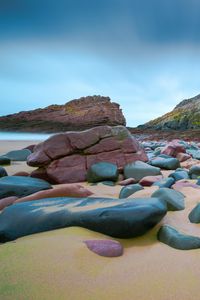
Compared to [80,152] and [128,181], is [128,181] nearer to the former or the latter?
[128,181]

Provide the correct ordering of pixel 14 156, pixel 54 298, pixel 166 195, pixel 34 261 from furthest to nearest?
pixel 14 156, pixel 166 195, pixel 34 261, pixel 54 298

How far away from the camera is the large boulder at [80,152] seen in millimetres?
4551

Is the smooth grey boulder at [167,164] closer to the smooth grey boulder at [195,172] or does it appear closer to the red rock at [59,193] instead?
the smooth grey boulder at [195,172]

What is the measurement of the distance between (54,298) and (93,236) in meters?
0.64

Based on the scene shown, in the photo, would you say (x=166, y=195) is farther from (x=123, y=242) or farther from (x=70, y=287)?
(x=70, y=287)

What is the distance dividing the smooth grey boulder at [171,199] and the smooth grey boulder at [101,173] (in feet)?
5.56

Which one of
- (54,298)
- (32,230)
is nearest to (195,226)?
(32,230)

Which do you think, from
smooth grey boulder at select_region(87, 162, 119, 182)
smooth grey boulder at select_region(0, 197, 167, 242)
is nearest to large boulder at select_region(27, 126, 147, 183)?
smooth grey boulder at select_region(87, 162, 119, 182)

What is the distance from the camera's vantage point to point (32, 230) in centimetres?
189

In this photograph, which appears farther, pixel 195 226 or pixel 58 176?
pixel 58 176

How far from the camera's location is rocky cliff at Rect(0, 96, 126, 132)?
1569 inches

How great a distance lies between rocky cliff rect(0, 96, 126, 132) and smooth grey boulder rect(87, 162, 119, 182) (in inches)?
1360

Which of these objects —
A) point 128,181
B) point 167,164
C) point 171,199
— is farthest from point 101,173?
point 171,199

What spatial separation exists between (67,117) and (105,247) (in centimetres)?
4286
